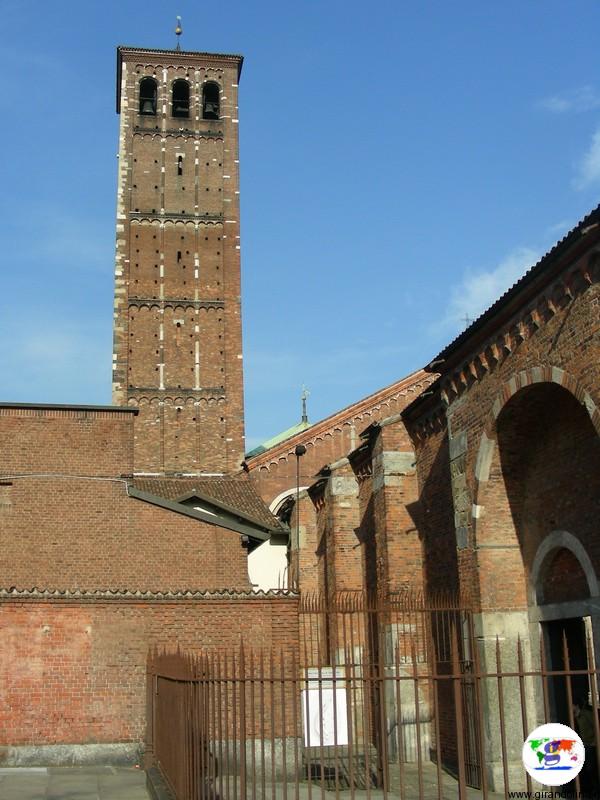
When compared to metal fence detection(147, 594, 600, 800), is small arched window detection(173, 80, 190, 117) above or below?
above

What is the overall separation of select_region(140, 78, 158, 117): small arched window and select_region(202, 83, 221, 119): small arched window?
6.35 feet

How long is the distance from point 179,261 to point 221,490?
9.44 metres

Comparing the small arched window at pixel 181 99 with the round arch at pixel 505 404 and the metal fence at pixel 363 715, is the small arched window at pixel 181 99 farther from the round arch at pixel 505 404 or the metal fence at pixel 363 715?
the round arch at pixel 505 404

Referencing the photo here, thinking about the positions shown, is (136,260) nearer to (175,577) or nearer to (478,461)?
(175,577)

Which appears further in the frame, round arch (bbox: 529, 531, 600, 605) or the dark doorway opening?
the dark doorway opening

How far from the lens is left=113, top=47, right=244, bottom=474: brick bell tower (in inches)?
1219

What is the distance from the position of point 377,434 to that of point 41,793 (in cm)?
948

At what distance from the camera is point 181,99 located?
35719 mm

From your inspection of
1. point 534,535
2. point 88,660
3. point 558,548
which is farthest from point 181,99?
point 558,548

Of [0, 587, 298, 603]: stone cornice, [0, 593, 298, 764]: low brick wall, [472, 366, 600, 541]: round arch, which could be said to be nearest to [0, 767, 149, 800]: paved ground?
[0, 593, 298, 764]: low brick wall

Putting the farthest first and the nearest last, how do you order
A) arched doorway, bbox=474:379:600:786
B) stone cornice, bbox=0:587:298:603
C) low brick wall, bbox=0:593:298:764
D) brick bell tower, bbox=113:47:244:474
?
brick bell tower, bbox=113:47:244:474 < stone cornice, bbox=0:587:298:603 < low brick wall, bbox=0:593:298:764 < arched doorway, bbox=474:379:600:786

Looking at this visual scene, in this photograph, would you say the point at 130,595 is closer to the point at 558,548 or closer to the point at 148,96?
the point at 558,548

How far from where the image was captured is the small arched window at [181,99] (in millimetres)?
35375

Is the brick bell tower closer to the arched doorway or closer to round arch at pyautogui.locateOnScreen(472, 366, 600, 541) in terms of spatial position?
round arch at pyautogui.locateOnScreen(472, 366, 600, 541)
